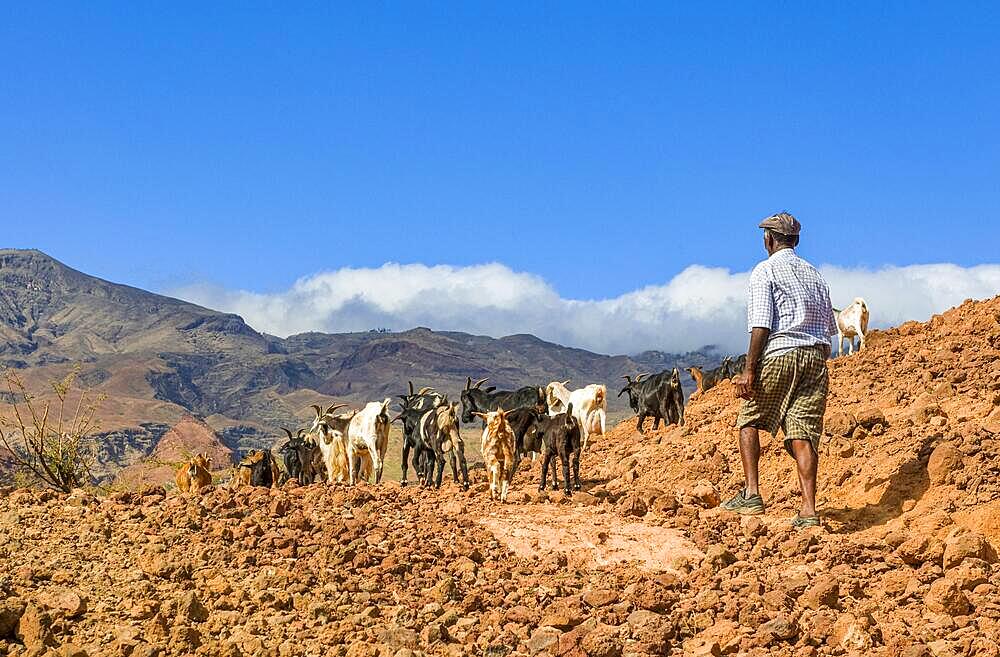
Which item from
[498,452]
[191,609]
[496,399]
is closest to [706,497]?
[498,452]

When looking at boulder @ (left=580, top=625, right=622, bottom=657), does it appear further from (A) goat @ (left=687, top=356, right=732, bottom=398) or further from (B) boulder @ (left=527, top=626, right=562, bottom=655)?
(A) goat @ (left=687, top=356, right=732, bottom=398)

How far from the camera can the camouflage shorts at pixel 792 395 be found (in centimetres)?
746

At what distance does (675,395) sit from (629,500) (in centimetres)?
802

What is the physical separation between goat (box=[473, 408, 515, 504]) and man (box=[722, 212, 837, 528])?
3092 millimetres

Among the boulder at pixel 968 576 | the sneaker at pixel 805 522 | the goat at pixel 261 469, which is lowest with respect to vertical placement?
the boulder at pixel 968 576

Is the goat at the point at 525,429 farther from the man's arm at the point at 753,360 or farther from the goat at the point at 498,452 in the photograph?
the man's arm at the point at 753,360

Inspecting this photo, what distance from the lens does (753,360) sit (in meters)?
7.40

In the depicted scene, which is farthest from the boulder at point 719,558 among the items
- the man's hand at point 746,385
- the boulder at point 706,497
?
the boulder at point 706,497

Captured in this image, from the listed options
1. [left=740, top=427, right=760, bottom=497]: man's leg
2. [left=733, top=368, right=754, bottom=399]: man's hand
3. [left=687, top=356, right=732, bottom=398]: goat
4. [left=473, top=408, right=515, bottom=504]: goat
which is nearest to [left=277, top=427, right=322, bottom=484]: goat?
[left=473, top=408, right=515, bottom=504]: goat

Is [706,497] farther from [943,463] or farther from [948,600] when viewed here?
[948,600]

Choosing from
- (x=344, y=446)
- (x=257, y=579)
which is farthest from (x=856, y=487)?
(x=344, y=446)

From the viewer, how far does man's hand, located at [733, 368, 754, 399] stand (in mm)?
7461

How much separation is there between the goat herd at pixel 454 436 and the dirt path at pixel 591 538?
4.24 feet

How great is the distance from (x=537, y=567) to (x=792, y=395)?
220 centimetres
